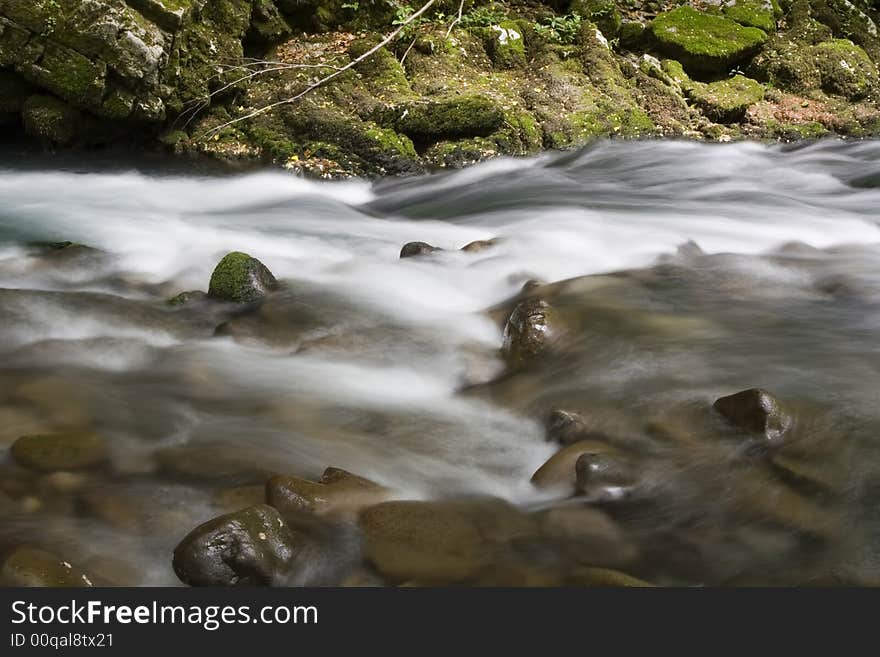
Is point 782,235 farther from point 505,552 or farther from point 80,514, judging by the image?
point 80,514

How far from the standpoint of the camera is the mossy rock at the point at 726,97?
13102 mm

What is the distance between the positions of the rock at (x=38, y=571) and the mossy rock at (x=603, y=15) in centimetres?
1315

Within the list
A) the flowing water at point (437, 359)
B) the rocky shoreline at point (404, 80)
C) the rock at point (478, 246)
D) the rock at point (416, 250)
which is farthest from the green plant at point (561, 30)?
the rock at point (416, 250)

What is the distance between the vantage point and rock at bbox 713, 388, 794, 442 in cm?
383

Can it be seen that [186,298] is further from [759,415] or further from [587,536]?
[759,415]

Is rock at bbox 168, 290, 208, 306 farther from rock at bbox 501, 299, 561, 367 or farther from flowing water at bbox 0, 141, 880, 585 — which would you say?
rock at bbox 501, 299, 561, 367

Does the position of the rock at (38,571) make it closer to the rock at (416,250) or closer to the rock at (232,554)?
the rock at (232,554)

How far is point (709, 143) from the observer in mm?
12461

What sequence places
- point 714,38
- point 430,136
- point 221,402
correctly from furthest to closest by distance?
1. point 714,38
2. point 430,136
3. point 221,402

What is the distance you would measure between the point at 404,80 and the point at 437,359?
7.34m

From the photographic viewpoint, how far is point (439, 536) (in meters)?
3.28

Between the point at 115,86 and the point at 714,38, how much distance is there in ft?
33.5

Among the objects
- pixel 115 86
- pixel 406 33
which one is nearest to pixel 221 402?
pixel 115 86

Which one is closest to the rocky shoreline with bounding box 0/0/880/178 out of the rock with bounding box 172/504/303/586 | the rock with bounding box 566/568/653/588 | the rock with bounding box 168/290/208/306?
the rock with bounding box 168/290/208/306
